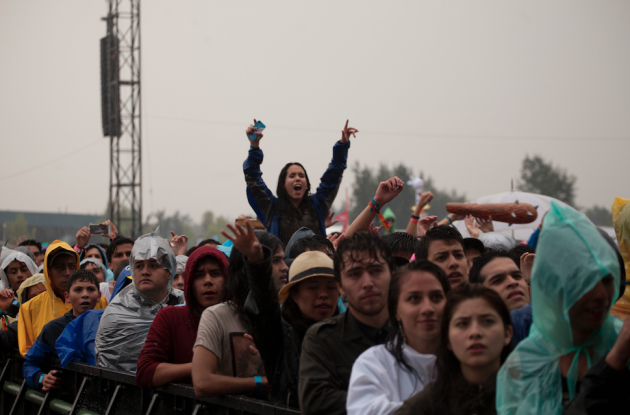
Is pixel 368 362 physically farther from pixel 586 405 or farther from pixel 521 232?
pixel 521 232

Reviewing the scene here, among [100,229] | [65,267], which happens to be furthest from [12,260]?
[100,229]

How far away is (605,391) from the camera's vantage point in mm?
1802

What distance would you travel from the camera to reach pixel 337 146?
5453 mm

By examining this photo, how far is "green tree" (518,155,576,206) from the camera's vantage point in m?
65.0

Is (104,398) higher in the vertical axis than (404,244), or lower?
lower

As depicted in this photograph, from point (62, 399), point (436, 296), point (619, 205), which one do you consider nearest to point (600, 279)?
point (436, 296)

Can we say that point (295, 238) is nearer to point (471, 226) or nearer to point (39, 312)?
point (471, 226)

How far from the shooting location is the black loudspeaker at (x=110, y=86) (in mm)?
19828

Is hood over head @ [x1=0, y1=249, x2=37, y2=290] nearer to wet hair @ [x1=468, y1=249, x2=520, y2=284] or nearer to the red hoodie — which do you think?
the red hoodie

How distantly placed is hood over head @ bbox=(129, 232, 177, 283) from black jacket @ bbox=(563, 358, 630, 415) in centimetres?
325

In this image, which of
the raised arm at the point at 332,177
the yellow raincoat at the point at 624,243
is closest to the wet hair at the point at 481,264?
the yellow raincoat at the point at 624,243

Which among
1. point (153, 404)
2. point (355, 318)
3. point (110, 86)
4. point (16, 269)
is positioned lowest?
point (153, 404)

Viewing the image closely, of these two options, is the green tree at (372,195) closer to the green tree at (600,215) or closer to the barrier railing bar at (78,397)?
the green tree at (600,215)

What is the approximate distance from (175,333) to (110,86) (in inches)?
696
